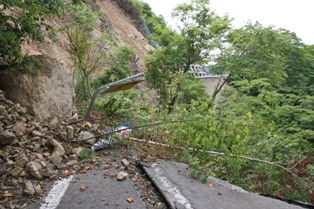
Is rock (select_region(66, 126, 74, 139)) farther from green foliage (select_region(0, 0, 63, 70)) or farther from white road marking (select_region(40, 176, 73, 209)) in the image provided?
green foliage (select_region(0, 0, 63, 70))

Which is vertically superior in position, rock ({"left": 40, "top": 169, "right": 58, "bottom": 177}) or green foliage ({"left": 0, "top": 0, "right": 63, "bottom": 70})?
green foliage ({"left": 0, "top": 0, "right": 63, "bottom": 70})

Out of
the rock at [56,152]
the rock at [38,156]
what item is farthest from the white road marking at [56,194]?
the rock at [38,156]

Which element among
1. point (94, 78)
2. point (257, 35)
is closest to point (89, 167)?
point (94, 78)

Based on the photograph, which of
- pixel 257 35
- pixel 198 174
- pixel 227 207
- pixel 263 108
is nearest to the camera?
pixel 227 207

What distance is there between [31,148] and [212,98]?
8510 mm

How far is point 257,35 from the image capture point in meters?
10.6

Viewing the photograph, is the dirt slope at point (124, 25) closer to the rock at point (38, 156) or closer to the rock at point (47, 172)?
the rock at point (38, 156)

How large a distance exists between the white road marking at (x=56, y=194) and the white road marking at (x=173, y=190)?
3.41 ft

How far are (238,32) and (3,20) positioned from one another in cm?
1068

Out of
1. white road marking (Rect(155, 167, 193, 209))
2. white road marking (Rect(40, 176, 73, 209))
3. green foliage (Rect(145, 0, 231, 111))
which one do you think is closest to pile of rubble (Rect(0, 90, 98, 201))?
white road marking (Rect(40, 176, 73, 209))

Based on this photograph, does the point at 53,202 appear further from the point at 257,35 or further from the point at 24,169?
the point at 257,35

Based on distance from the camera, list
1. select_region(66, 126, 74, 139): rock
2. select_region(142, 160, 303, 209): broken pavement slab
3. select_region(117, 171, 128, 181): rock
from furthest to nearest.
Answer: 1. select_region(66, 126, 74, 139): rock
2. select_region(117, 171, 128, 181): rock
3. select_region(142, 160, 303, 209): broken pavement slab

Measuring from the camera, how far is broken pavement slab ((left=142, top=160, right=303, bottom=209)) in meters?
2.44

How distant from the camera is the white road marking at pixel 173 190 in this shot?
7.88 feet
